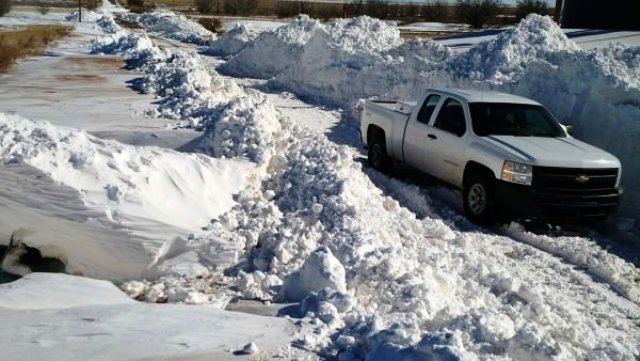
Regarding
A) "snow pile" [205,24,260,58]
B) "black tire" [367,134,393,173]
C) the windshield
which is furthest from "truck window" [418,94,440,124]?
"snow pile" [205,24,260,58]

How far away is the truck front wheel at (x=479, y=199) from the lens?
844 centimetres

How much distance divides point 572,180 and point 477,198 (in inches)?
48.0

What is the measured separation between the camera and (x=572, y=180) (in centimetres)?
813

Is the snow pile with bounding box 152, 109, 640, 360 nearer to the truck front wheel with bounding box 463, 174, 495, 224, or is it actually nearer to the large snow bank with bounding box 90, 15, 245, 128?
the truck front wheel with bounding box 463, 174, 495, 224

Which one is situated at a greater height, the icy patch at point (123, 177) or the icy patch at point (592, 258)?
the icy patch at point (123, 177)

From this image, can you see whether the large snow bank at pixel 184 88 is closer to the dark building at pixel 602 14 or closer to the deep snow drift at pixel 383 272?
the deep snow drift at pixel 383 272

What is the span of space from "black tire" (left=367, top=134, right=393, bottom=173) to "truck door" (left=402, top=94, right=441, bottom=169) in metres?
0.62

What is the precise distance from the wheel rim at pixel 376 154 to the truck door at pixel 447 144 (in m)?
1.37

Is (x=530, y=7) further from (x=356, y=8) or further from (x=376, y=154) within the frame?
(x=376, y=154)

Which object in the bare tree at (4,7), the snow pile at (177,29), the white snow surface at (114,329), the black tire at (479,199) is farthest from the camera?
the bare tree at (4,7)

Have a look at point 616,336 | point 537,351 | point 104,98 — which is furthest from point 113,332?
point 104,98

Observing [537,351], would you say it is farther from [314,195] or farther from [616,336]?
[314,195]

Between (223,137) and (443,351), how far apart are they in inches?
238

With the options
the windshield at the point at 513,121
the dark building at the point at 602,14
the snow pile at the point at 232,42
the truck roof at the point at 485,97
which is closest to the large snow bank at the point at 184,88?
the truck roof at the point at 485,97
